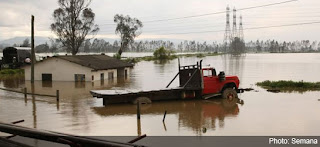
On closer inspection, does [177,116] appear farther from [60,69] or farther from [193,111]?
[60,69]

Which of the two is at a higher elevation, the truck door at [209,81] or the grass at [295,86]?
the truck door at [209,81]

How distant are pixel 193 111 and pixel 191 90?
124 inches

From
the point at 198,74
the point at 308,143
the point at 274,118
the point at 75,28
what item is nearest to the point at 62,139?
the point at 308,143

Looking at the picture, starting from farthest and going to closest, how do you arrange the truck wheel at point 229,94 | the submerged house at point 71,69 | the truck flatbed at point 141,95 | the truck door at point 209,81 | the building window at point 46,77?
the building window at point 46,77 < the submerged house at point 71,69 < the truck wheel at point 229,94 < the truck door at point 209,81 < the truck flatbed at point 141,95

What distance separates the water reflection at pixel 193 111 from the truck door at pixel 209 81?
717mm

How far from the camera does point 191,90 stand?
21.6 metres

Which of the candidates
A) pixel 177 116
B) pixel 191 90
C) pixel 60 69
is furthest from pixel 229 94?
pixel 60 69

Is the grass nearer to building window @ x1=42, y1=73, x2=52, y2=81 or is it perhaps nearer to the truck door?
the truck door

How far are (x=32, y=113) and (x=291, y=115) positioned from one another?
14.5m

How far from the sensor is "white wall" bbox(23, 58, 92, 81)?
3603cm

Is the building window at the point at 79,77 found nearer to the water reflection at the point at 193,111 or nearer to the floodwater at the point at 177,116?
the floodwater at the point at 177,116

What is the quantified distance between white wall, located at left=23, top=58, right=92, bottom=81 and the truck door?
17301 millimetres

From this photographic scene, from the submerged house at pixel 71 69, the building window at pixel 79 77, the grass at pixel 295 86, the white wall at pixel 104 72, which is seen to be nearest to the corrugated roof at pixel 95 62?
the submerged house at pixel 71 69

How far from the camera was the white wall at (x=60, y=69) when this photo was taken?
118 ft
